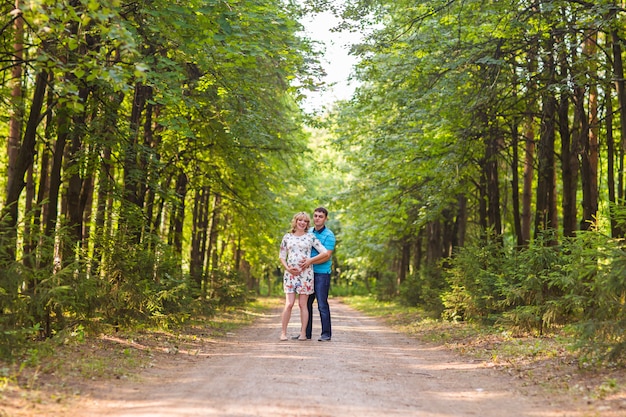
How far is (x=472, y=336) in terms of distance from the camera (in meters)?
13.1

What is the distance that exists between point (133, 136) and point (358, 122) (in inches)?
418

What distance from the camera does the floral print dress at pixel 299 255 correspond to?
11023 mm

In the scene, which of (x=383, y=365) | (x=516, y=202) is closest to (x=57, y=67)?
(x=383, y=365)

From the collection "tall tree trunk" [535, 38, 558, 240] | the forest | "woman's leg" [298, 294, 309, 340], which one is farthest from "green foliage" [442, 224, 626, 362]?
"woman's leg" [298, 294, 309, 340]

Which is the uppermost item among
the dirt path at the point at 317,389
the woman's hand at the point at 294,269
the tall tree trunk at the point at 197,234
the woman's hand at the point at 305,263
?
the tall tree trunk at the point at 197,234

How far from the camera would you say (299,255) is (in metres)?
11.0

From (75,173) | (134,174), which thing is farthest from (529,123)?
(75,173)

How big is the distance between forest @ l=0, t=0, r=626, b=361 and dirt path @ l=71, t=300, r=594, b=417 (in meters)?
1.53

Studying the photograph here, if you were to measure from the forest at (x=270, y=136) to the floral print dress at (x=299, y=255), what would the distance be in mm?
2599

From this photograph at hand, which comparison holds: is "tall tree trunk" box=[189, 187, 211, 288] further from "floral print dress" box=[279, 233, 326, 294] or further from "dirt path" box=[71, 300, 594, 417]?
"dirt path" box=[71, 300, 594, 417]

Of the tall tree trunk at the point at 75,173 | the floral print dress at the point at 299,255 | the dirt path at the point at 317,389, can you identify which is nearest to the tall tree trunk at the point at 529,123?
the floral print dress at the point at 299,255

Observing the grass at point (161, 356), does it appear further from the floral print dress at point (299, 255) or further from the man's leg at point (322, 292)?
the man's leg at point (322, 292)

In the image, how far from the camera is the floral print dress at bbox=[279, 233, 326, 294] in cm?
1102

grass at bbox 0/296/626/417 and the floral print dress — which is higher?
the floral print dress
